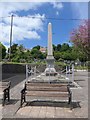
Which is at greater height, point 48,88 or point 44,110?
point 48,88

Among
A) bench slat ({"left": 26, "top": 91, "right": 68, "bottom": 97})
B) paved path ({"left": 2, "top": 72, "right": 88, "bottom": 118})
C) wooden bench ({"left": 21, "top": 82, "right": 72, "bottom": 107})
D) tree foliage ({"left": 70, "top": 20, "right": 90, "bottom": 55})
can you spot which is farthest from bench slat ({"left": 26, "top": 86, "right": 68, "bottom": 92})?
tree foliage ({"left": 70, "top": 20, "right": 90, "bottom": 55})

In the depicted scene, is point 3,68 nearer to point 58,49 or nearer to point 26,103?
point 26,103

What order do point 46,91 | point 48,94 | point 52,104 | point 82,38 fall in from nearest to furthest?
point 48,94, point 46,91, point 52,104, point 82,38

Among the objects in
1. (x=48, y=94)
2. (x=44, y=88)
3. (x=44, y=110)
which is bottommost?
(x=44, y=110)

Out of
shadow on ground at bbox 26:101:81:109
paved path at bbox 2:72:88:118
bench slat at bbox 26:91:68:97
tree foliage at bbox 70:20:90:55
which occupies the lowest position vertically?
paved path at bbox 2:72:88:118

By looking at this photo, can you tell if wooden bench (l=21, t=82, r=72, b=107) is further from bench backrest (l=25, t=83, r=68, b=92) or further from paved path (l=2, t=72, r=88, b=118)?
paved path (l=2, t=72, r=88, b=118)

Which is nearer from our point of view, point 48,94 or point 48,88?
point 48,94

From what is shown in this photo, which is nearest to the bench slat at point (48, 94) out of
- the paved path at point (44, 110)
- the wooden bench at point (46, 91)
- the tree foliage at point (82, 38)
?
the wooden bench at point (46, 91)

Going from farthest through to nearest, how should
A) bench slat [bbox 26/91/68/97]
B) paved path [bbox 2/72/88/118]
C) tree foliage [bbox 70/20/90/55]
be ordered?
tree foliage [bbox 70/20/90/55], bench slat [bbox 26/91/68/97], paved path [bbox 2/72/88/118]

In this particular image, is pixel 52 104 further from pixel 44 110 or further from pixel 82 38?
pixel 82 38

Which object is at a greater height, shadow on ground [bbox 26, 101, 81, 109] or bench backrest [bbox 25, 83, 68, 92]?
bench backrest [bbox 25, 83, 68, 92]

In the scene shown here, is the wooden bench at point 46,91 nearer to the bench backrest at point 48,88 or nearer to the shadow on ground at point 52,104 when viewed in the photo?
the bench backrest at point 48,88

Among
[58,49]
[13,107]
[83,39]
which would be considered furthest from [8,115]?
[58,49]

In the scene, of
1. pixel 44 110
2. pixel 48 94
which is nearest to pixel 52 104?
pixel 48 94
